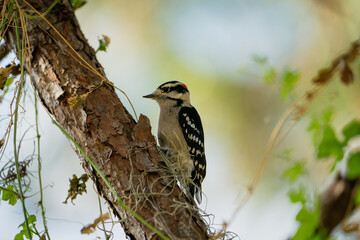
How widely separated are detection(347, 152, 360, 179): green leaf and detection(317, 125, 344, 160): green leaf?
111mm

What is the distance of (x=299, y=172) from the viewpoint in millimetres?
1734

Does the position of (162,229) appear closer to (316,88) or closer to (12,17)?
(316,88)

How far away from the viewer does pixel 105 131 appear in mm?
3100

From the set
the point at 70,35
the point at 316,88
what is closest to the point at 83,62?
the point at 70,35

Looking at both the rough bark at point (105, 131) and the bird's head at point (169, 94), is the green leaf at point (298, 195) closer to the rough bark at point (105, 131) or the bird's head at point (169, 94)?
the rough bark at point (105, 131)

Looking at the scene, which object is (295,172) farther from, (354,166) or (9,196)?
(9,196)

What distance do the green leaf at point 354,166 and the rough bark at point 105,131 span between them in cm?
151

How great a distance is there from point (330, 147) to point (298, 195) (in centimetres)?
36

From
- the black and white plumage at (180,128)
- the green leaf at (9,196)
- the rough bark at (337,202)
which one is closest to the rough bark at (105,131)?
the green leaf at (9,196)

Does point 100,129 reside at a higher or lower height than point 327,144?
higher

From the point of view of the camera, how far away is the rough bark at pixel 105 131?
107 inches

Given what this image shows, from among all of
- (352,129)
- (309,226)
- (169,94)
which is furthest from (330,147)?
(169,94)

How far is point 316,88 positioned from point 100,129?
184 centimetres

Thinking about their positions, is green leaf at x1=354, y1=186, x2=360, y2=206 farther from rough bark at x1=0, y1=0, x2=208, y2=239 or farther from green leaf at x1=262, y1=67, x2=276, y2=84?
green leaf at x1=262, y1=67, x2=276, y2=84
